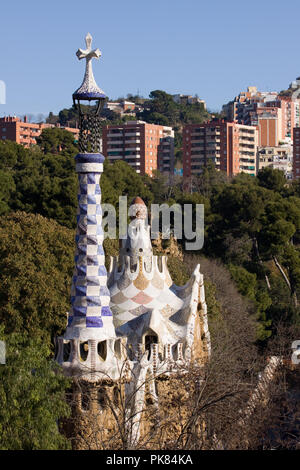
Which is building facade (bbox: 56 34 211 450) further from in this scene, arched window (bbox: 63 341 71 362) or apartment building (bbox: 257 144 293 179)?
apartment building (bbox: 257 144 293 179)

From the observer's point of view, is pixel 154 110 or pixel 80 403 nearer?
pixel 80 403

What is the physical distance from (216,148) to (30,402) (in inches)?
3350

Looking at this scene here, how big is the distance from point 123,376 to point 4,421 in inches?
86.6

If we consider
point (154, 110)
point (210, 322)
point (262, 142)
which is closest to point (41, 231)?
point (210, 322)

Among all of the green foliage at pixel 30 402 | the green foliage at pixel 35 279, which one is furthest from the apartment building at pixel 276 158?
the green foliage at pixel 30 402

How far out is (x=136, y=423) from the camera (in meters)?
16.5

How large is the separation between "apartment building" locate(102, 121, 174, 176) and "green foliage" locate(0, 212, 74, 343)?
73.6 metres

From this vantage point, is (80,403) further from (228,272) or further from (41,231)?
(228,272)

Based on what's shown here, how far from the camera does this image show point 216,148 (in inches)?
3944

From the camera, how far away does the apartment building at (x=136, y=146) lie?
10344 centimetres

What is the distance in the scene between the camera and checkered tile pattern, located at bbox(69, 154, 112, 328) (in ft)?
57.0

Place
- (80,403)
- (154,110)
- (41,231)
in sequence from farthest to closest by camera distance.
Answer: (154,110) → (41,231) → (80,403)

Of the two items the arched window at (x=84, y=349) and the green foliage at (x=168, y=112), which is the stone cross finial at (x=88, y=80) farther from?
the green foliage at (x=168, y=112)
